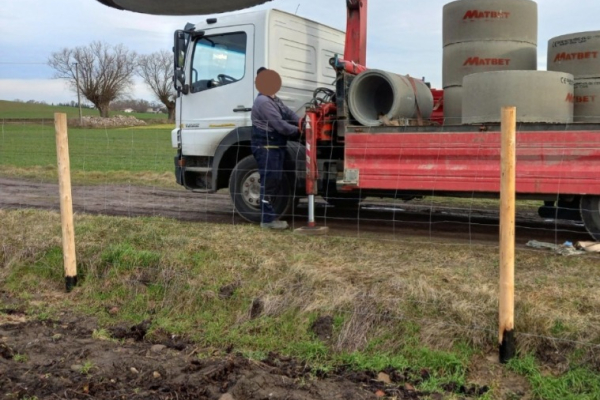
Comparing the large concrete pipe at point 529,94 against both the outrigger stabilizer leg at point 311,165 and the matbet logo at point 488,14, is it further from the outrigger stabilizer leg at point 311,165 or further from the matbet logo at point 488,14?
the outrigger stabilizer leg at point 311,165

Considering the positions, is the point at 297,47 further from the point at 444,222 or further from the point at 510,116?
the point at 510,116

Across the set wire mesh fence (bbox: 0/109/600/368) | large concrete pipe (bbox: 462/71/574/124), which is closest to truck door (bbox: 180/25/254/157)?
wire mesh fence (bbox: 0/109/600/368)

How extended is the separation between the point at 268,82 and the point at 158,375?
186 inches

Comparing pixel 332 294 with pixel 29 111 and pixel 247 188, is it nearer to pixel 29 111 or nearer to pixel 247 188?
pixel 247 188

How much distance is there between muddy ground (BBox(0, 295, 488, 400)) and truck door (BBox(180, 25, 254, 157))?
4.37m

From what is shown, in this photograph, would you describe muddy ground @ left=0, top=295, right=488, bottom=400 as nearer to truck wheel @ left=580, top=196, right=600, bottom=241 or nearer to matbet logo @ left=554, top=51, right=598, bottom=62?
truck wheel @ left=580, top=196, right=600, bottom=241

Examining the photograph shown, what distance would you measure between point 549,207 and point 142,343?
17.0 ft

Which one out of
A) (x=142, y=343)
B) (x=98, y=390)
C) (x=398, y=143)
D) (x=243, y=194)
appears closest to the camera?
(x=98, y=390)

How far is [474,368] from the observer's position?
13.8 ft

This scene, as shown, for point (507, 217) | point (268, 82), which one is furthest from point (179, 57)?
point (507, 217)

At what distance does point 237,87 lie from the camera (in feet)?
28.4

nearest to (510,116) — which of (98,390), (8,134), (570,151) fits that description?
(570,151)

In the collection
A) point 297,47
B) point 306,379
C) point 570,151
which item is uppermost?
point 297,47

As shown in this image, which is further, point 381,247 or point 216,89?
point 216,89
